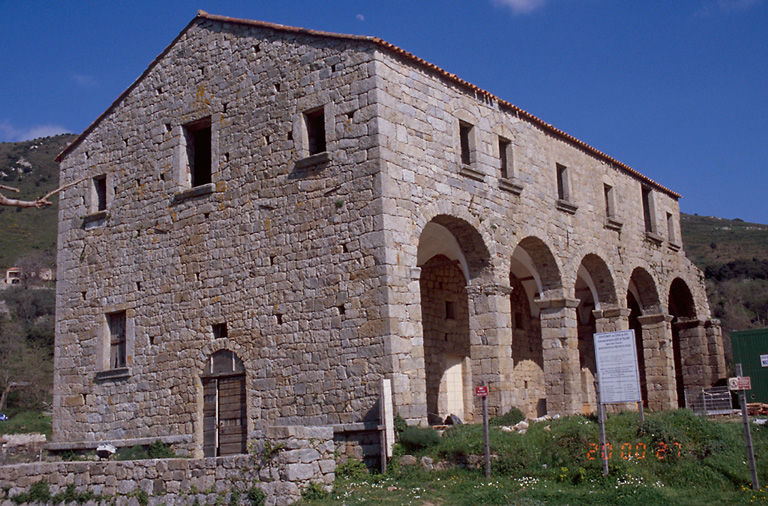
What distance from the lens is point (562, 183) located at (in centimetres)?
2028

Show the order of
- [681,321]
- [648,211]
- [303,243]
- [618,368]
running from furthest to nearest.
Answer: [681,321], [648,211], [303,243], [618,368]

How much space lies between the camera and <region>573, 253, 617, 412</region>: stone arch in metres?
21.3

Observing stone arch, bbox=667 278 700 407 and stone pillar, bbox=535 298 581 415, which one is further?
stone arch, bbox=667 278 700 407

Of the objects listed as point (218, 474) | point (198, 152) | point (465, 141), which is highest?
point (198, 152)

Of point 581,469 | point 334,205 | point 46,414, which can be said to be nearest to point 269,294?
point 334,205

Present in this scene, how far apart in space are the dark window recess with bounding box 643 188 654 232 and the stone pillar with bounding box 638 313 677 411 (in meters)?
3.06

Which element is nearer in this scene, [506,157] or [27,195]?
[506,157]

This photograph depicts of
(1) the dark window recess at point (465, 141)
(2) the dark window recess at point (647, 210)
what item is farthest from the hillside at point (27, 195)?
(1) the dark window recess at point (465, 141)

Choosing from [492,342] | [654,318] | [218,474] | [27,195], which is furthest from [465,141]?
[27,195]

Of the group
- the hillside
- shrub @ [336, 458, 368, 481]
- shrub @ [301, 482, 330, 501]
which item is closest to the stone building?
shrub @ [336, 458, 368, 481]

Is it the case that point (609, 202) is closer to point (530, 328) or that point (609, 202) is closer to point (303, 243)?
point (530, 328)

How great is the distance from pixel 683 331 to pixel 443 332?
1014 cm

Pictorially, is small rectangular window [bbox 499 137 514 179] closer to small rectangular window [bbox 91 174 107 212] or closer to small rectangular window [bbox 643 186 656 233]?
small rectangular window [bbox 643 186 656 233]

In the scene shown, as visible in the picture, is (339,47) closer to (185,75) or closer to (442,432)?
(185,75)
